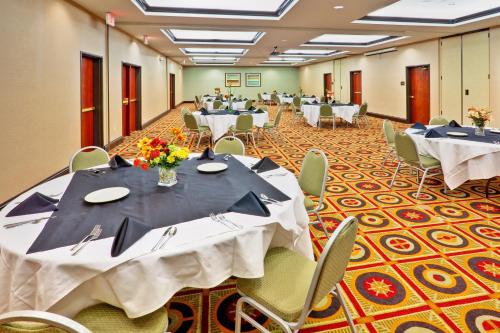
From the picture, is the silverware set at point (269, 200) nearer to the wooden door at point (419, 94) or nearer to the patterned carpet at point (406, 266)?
the patterned carpet at point (406, 266)

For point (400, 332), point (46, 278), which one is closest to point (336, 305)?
point (400, 332)

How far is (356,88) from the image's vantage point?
54.1 ft

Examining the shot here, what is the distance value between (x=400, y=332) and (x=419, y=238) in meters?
1.45

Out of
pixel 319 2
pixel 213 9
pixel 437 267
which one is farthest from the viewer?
pixel 213 9

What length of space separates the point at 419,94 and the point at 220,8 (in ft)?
26.3

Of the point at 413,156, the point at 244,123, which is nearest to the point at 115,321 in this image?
the point at 413,156

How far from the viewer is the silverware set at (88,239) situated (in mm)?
1403

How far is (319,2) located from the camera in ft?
20.2

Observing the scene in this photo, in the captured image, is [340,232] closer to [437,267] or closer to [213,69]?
[437,267]

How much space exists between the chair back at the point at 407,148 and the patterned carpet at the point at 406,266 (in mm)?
494

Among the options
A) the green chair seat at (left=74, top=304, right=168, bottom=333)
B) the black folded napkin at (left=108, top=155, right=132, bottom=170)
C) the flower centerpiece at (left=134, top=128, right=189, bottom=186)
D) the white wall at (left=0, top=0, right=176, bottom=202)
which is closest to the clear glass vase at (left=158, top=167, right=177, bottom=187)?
the flower centerpiece at (left=134, top=128, right=189, bottom=186)

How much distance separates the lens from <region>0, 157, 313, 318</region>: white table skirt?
4.38ft
